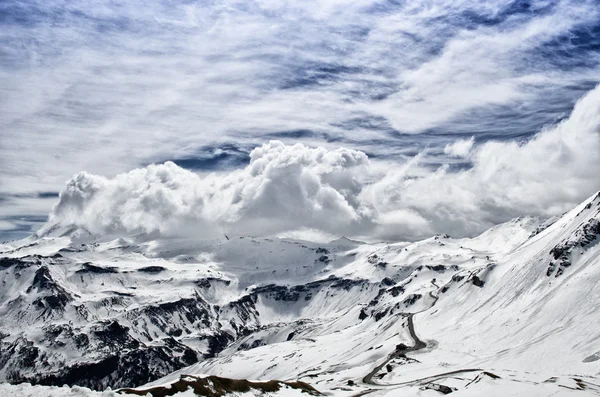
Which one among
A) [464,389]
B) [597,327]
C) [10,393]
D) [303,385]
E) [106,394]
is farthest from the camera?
[597,327]

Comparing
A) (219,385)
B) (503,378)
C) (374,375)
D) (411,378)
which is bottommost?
(374,375)

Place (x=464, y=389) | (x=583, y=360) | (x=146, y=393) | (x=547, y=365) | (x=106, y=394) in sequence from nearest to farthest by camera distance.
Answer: (x=106, y=394) < (x=146, y=393) < (x=464, y=389) < (x=583, y=360) < (x=547, y=365)

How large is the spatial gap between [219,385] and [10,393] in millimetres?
35962

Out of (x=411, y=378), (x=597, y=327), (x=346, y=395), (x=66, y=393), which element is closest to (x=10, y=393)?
(x=66, y=393)

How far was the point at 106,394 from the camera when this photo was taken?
271 feet

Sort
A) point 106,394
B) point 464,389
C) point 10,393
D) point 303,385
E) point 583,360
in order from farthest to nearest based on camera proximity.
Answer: point 583,360, point 303,385, point 464,389, point 106,394, point 10,393

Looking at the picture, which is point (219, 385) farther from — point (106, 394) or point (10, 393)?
point (10, 393)

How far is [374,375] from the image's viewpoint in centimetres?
19912

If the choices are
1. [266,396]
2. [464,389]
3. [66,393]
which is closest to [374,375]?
[464,389]

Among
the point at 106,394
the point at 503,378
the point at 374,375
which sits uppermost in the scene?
the point at 106,394

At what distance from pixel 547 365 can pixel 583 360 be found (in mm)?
16048

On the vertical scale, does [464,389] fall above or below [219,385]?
below

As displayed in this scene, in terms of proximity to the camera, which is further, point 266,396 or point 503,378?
point 503,378

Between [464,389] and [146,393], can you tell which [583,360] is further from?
[146,393]
